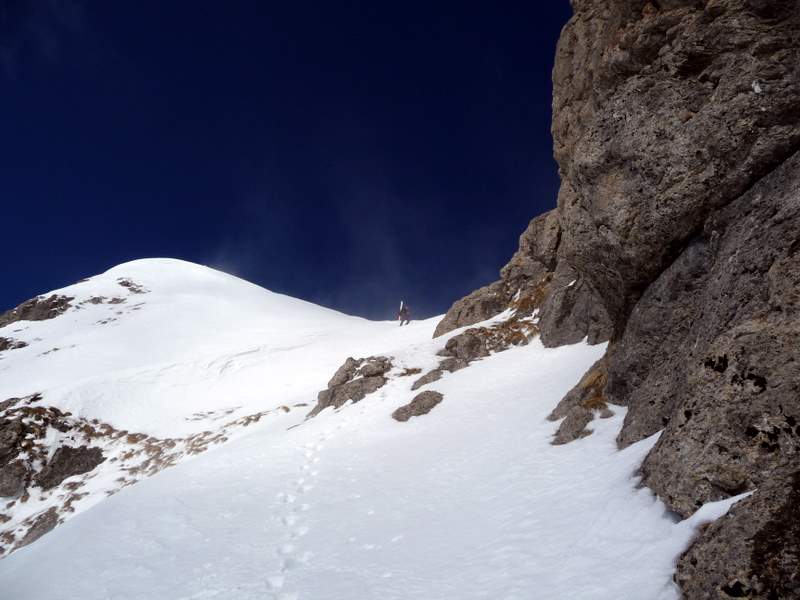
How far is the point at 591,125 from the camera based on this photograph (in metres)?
10.9

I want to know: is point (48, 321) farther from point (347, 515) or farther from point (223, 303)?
point (347, 515)

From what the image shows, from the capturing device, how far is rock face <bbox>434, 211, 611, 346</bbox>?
19955 mm

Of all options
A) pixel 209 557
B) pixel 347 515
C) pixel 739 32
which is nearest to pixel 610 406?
pixel 347 515

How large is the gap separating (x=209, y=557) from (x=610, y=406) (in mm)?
9512

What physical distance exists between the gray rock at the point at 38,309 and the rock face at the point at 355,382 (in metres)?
64.1

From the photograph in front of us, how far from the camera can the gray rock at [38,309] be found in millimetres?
68000

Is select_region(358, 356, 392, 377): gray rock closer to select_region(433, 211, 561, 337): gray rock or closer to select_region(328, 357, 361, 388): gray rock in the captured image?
select_region(328, 357, 361, 388): gray rock

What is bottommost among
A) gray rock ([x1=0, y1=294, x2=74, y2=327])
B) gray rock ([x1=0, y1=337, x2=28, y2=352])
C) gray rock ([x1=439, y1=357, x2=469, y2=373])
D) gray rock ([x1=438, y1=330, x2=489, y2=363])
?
gray rock ([x1=439, y1=357, x2=469, y2=373])

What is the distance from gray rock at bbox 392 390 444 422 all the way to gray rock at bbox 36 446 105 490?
23.5m

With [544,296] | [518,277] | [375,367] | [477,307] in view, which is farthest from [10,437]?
[518,277]

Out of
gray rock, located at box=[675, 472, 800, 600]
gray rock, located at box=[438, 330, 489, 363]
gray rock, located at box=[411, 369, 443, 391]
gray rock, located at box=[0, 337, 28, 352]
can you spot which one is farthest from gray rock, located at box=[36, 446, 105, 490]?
gray rock, located at box=[0, 337, 28, 352]

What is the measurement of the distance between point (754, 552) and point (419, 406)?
15.5 metres

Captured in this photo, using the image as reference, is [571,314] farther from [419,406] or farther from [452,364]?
[419,406]

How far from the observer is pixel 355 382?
24.4m
